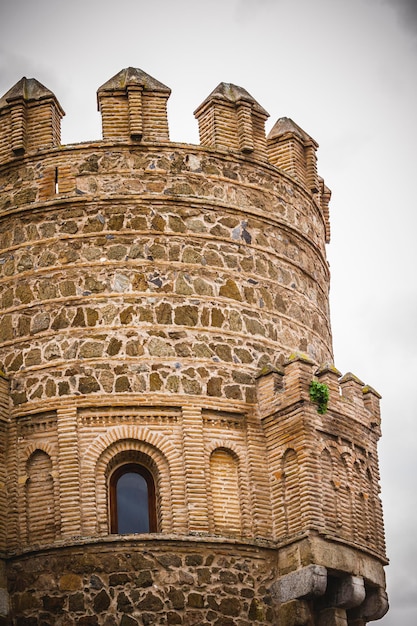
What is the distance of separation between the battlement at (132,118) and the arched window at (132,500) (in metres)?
5.09

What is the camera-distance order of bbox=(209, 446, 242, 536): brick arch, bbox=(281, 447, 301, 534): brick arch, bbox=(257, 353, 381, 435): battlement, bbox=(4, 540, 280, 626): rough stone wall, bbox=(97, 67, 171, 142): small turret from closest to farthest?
bbox=(4, 540, 280, 626): rough stone wall < bbox=(281, 447, 301, 534): brick arch < bbox=(209, 446, 242, 536): brick arch < bbox=(257, 353, 381, 435): battlement < bbox=(97, 67, 171, 142): small turret

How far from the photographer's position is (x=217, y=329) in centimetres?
2719

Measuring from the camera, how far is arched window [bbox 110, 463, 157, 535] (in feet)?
85.4

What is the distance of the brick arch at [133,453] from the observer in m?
25.6

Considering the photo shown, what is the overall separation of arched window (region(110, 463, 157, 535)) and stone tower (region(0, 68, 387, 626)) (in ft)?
0.09

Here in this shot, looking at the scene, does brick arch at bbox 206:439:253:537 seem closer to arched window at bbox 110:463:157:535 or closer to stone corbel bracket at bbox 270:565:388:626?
arched window at bbox 110:463:157:535

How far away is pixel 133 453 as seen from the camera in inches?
1031

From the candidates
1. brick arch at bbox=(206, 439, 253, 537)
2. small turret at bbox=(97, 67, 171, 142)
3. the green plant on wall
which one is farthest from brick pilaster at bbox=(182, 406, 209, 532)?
small turret at bbox=(97, 67, 171, 142)

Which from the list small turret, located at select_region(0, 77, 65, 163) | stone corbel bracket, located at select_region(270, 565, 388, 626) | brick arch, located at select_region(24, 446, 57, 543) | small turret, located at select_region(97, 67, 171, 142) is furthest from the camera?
small turret, located at select_region(0, 77, 65, 163)

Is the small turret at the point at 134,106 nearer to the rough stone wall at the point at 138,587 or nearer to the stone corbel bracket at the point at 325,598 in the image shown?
the rough stone wall at the point at 138,587

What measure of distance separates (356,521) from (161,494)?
3260 mm

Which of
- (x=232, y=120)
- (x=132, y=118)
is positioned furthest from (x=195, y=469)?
(x=232, y=120)

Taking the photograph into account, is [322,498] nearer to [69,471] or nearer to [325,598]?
[325,598]

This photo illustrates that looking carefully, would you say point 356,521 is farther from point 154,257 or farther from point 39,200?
point 39,200
